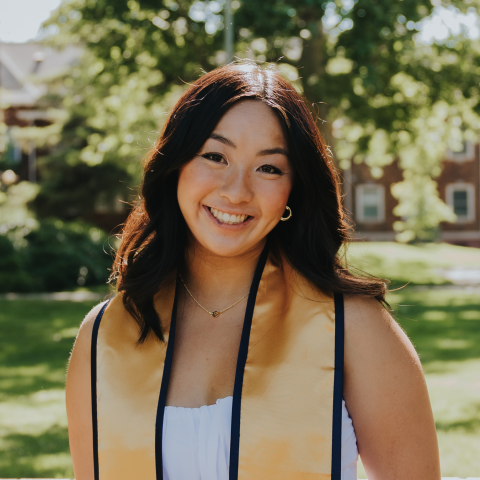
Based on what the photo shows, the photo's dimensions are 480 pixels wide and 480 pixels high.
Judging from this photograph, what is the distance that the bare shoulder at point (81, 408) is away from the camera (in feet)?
7.36

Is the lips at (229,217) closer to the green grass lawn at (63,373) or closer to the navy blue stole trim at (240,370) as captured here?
the navy blue stole trim at (240,370)

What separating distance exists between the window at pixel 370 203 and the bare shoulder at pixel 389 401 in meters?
29.9

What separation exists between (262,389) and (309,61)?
11.0 metres

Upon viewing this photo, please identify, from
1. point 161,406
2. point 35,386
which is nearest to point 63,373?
point 35,386

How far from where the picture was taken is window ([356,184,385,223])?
31.4 meters

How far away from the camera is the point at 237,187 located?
6.98 feet

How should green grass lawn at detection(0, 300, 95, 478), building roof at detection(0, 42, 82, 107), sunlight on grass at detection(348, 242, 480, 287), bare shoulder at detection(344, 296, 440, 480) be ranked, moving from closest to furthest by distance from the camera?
1. bare shoulder at detection(344, 296, 440, 480)
2. green grass lawn at detection(0, 300, 95, 478)
3. sunlight on grass at detection(348, 242, 480, 287)
4. building roof at detection(0, 42, 82, 107)

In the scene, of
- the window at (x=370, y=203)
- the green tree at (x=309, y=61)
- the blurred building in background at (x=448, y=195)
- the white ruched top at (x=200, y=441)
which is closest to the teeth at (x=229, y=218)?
the white ruched top at (x=200, y=441)

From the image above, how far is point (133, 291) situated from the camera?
94.3 inches

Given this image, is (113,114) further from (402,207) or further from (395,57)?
(402,207)

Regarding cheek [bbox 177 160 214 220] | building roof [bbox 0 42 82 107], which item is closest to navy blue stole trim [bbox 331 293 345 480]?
cheek [bbox 177 160 214 220]

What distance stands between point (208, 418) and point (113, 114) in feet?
46.4

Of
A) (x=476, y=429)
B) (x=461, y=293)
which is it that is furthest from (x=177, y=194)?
(x=461, y=293)

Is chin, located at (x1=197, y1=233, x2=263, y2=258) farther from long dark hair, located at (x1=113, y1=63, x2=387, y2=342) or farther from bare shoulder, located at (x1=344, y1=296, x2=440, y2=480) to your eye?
bare shoulder, located at (x1=344, y1=296, x2=440, y2=480)
